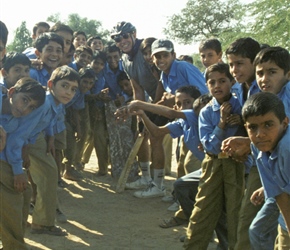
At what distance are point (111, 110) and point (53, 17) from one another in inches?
2252

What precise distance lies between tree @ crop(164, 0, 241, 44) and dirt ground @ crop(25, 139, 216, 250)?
113 ft

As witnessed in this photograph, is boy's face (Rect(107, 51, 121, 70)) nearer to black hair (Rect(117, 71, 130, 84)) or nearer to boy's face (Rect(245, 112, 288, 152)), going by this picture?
black hair (Rect(117, 71, 130, 84))

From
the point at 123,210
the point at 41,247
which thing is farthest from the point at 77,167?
the point at 41,247

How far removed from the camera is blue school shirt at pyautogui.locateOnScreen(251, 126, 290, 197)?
284cm

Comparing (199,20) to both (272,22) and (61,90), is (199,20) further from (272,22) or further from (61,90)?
(61,90)

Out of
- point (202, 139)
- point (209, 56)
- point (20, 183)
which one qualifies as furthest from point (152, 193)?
point (20, 183)

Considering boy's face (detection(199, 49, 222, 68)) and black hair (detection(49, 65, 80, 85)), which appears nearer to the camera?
black hair (detection(49, 65, 80, 85))

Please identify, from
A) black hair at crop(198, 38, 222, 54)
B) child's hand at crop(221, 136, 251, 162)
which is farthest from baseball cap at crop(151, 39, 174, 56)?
child's hand at crop(221, 136, 251, 162)

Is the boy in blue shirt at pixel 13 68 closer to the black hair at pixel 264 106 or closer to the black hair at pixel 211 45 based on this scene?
the black hair at pixel 211 45

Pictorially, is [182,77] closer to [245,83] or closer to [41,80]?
[41,80]

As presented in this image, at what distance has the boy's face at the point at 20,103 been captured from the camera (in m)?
4.23

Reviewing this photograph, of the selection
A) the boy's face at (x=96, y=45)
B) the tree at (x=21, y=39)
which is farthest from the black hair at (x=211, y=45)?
the tree at (x=21, y=39)

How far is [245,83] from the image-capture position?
13.0 feet

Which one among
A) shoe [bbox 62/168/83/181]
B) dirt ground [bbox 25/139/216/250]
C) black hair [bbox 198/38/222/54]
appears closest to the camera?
dirt ground [bbox 25/139/216/250]
